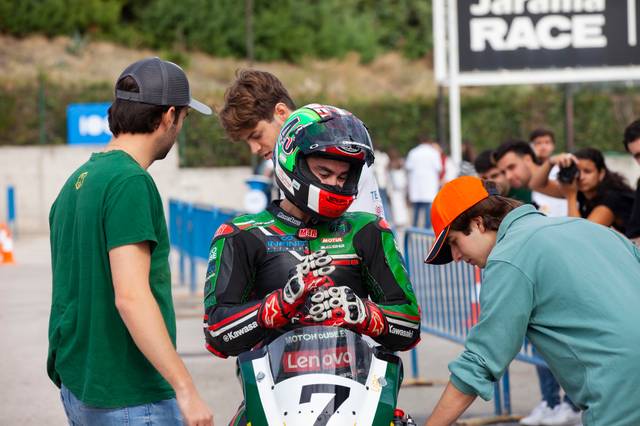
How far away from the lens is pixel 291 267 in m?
3.85

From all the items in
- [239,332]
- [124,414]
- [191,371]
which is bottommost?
[191,371]

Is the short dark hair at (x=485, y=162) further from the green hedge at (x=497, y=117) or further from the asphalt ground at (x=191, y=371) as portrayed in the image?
the green hedge at (x=497, y=117)

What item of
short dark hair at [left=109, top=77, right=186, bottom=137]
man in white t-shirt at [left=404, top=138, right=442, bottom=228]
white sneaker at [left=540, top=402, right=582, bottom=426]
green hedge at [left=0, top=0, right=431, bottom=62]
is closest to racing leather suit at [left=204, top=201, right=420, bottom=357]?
short dark hair at [left=109, top=77, right=186, bottom=137]

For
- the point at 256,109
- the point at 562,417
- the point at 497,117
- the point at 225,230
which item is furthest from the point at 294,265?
the point at 497,117

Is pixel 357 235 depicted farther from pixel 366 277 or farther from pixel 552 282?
pixel 552 282

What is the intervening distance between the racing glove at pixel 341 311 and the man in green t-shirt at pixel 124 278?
18.1 inches

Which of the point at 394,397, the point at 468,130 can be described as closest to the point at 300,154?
the point at 394,397

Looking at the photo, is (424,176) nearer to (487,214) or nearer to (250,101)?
(250,101)

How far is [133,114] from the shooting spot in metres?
3.78

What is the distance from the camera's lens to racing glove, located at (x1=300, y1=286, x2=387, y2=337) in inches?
136

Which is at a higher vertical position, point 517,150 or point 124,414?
point 517,150

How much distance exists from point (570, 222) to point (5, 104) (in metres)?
27.3

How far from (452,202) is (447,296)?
14.9ft

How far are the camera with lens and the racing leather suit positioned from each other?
156 inches
